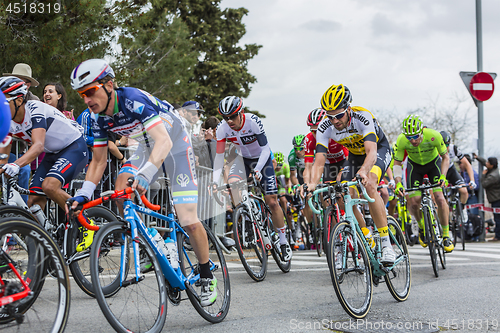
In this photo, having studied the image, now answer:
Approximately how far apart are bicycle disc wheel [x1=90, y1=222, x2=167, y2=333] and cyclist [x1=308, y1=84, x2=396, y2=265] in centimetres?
219

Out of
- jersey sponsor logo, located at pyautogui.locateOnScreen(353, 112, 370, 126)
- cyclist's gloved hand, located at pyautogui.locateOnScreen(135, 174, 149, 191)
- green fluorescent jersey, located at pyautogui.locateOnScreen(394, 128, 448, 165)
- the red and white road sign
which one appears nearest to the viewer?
cyclist's gloved hand, located at pyautogui.locateOnScreen(135, 174, 149, 191)

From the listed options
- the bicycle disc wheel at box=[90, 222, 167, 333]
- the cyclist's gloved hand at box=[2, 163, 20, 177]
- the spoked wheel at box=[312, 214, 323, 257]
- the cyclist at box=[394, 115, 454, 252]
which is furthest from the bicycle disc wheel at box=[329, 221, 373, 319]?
the spoked wheel at box=[312, 214, 323, 257]

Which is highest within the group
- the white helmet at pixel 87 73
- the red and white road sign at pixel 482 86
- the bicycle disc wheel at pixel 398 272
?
the red and white road sign at pixel 482 86

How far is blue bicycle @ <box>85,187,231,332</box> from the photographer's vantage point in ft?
10.3

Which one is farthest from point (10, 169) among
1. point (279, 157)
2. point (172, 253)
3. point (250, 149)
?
point (279, 157)

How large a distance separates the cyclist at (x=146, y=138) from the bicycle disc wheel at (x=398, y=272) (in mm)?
1975

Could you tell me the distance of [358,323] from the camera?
13.3 ft

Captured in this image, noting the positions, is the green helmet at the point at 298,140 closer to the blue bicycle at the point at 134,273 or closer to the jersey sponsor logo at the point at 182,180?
the jersey sponsor logo at the point at 182,180

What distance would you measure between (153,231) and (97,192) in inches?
130

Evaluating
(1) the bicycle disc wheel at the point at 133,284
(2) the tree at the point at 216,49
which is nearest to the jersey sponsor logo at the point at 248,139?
(1) the bicycle disc wheel at the point at 133,284

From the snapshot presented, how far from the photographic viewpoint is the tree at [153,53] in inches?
462

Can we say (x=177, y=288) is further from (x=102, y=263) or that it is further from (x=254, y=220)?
(x=254, y=220)

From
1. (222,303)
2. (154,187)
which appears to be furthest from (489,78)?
(222,303)

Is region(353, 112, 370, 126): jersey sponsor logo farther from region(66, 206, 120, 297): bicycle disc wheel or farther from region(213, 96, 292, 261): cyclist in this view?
region(66, 206, 120, 297): bicycle disc wheel
